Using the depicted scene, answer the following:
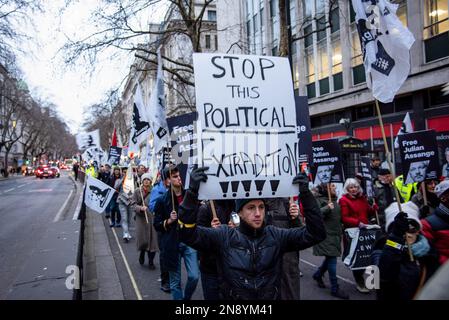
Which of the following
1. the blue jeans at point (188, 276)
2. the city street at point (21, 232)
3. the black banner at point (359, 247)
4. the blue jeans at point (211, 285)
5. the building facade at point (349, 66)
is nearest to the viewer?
the blue jeans at point (211, 285)

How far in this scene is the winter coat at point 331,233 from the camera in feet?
19.2

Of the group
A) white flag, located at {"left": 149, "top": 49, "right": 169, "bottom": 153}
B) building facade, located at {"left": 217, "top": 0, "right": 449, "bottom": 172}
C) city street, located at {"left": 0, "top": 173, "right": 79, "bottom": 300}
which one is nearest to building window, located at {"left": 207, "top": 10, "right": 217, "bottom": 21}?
building facade, located at {"left": 217, "top": 0, "right": 449, "bottom": 172}

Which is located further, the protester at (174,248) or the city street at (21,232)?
the city street at (21,232)

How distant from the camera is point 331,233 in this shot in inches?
238

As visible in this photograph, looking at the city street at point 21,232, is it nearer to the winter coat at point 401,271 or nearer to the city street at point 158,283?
the city street at point 158,283

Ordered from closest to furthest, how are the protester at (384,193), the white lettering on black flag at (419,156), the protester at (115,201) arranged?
the white lettering on black flag at (419,156)
the protester at (384,193)
the protester at (115,201)

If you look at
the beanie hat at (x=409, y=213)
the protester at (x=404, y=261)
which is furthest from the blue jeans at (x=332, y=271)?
the protester at (x=404, y=261)

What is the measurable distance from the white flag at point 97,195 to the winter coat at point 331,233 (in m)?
4.08

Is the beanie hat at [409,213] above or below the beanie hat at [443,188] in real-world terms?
below

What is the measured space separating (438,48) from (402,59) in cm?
1262

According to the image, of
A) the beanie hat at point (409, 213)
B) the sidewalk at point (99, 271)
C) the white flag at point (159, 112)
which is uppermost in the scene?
the white flag at point (159, 112)

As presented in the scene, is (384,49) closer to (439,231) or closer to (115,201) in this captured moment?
(439,231)

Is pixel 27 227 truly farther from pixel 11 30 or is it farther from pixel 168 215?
pixel 168 215

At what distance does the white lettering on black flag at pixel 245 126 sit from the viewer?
296 centimetres
